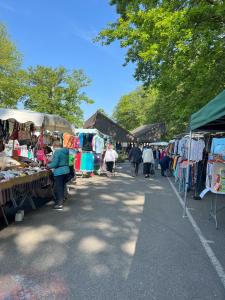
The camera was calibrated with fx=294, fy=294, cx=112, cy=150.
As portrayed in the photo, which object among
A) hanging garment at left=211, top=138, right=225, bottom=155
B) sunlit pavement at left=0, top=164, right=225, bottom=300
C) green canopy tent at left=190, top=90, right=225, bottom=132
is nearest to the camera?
sunlit pavement at left=0, top=164, right=225, bottom=300

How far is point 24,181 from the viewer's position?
6965 millimetres

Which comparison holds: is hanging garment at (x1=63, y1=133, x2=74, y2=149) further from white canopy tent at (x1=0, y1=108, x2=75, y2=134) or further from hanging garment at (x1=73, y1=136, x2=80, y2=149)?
white canopy tent at (x1=0, y1=108, x2=75, y2=134)

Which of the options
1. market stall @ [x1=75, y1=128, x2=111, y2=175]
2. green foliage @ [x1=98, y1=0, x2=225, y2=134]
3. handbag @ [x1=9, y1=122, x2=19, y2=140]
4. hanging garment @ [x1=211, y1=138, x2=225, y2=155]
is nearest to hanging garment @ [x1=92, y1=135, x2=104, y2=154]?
market stall @ [x1=75, y1=128, x2=111, y2=175]

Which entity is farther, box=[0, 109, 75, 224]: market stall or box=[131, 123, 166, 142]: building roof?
box=[131, 123, 166, 142]: building roof

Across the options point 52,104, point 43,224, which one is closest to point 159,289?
point 43,224

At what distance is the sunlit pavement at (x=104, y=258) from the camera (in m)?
3.56

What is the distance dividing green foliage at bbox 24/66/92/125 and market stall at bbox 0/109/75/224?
85.7 feet

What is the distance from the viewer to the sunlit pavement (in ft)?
11.7

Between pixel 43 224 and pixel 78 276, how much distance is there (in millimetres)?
2680

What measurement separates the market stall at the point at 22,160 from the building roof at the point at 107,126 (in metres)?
16.0

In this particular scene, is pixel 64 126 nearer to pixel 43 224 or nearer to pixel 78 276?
pixel 43 224

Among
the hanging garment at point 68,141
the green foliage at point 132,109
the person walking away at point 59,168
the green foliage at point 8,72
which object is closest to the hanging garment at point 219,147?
the person walking away at point 59,168

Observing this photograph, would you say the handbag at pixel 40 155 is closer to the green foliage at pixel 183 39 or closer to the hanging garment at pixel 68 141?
the hanging garment at pixel 68 141

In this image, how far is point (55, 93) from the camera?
126ft
